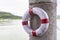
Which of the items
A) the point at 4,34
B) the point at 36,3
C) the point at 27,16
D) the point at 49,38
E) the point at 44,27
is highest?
the point at 36,3

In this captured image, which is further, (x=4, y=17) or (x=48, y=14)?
(x=4, y=17)

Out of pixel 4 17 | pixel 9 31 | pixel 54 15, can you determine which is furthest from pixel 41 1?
pixel 9 31

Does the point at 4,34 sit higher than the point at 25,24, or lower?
lower

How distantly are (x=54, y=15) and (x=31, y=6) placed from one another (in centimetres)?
26

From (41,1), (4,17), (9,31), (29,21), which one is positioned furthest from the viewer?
(9,31)

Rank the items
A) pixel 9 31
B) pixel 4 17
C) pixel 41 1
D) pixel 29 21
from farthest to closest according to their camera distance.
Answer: pixel 9 31
pixel 4 17
pixel 29 21
pixel 41 1

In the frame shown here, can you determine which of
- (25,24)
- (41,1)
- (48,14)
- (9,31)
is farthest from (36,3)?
(9,31)

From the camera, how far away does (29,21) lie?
180cm

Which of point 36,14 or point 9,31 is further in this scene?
point 9,31

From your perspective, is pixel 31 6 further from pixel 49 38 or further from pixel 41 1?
pixel 49 38

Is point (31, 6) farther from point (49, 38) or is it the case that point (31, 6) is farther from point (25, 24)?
point (49, 38)

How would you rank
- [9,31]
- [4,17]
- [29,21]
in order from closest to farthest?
[29,21], [4,17], [9,31]

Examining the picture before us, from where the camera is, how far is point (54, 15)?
1694 mm

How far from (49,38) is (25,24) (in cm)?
35
